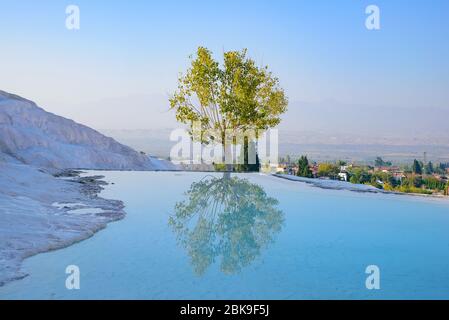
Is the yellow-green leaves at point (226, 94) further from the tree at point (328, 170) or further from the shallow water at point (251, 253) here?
the tree at point (328, 170)

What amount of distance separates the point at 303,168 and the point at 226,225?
17.0m

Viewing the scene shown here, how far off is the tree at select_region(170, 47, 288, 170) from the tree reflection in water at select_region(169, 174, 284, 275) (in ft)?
19.2

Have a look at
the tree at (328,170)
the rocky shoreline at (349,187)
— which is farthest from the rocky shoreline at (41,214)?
the tree at (328,170)

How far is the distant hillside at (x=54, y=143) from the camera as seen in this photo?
2491 centimetres

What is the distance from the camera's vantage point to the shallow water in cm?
446

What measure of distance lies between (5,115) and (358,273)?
26259 mm

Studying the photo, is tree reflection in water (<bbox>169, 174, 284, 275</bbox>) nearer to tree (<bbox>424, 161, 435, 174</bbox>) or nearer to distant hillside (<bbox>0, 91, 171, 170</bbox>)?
distant hillside (<bbox>0, 91, 171, 170</bbox>)

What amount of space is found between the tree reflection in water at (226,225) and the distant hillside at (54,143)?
51.3 ft

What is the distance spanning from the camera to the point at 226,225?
25.6 feet

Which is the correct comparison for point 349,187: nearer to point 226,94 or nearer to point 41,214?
point 226,94

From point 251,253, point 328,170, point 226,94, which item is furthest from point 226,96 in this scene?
point 328,170

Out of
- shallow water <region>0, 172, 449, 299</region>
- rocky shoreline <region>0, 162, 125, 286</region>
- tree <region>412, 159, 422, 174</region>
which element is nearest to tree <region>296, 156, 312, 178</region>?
shallow water <region>0, 172, 449, 299</region>

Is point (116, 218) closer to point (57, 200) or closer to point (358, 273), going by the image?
point (57, 200)
